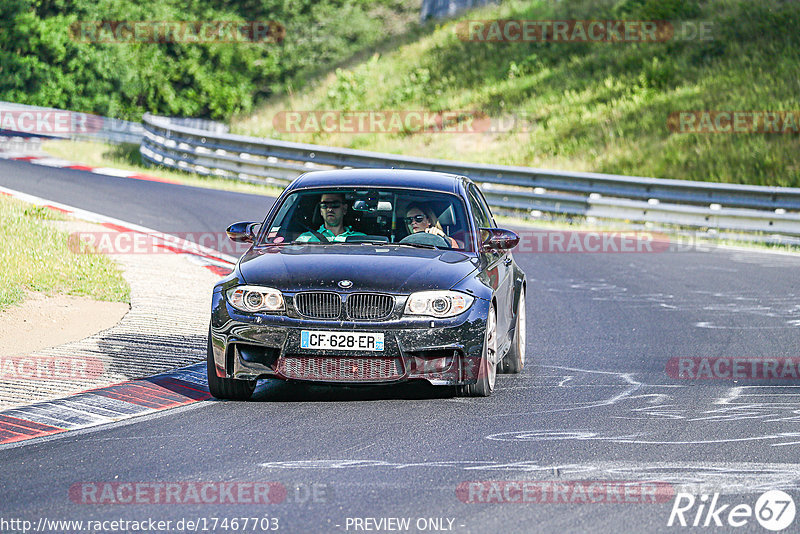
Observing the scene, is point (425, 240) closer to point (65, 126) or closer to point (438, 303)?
point (438, 303)

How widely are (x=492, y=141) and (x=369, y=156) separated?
30.2 feet

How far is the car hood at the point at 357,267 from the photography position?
824cm

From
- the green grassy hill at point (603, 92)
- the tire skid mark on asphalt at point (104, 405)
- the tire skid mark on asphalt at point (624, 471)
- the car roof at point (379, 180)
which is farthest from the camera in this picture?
A: the green grassy hill at point (603, 92)

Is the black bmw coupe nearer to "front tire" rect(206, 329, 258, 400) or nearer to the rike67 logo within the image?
"front tire" rect(206, 329, 258, 400)

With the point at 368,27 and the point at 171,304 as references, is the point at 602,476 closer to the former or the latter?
the point at 171,304

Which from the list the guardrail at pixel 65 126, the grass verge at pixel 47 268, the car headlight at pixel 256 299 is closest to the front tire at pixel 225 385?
the car headlight at pixel 256 299

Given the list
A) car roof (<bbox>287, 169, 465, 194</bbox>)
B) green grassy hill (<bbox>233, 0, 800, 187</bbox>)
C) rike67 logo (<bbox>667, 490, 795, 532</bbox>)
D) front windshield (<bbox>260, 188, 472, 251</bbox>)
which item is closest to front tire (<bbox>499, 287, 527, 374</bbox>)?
front windshield (<bbox>260, 188, 472, 251</bbox>)

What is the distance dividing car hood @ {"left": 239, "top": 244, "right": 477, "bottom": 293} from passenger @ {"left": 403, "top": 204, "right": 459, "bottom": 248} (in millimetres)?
353

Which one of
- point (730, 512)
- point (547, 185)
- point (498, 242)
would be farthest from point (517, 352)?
point (547, 185)

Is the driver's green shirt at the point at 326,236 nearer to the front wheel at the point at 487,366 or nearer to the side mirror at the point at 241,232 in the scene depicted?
the side mirror at the point at 241,232

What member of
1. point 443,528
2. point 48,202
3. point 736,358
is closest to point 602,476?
point 443,528

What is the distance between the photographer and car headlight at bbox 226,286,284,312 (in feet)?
27.0

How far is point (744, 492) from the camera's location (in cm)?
605

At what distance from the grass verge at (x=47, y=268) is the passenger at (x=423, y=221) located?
14.3ft
